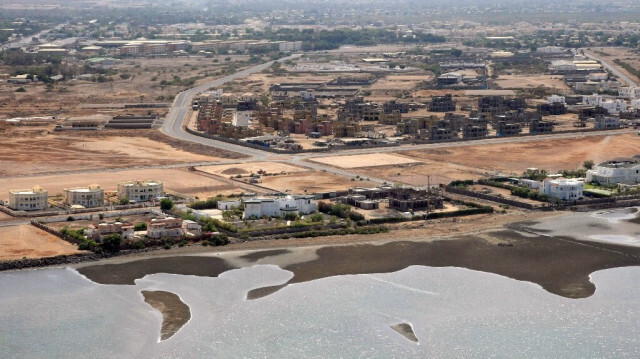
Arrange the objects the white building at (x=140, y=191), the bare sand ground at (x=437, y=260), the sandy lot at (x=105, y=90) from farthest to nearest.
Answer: the sandy lot at (x=105, y=90), the white building at (x=140, y=191), the bare sand ground at (x=437, y=260)

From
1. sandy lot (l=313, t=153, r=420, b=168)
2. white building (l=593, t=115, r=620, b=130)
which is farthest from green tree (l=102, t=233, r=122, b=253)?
white building (l=593, t=115, r=620, b=130)

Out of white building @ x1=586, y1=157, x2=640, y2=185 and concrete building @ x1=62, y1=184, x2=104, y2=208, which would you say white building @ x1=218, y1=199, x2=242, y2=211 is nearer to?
concrete building @ x1=62, y1=184, x2=104, y2=208

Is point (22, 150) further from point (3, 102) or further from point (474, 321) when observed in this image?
point (474, 321)

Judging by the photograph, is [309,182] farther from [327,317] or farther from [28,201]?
[327,317]

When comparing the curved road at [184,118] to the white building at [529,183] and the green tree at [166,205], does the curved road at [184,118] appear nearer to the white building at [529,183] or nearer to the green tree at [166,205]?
the white building at [529,183]

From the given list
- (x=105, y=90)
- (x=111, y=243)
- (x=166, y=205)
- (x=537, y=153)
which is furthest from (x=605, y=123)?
(x=105, y=90)

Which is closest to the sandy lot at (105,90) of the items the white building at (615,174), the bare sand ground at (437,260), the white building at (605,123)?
the white building at (605,123)
